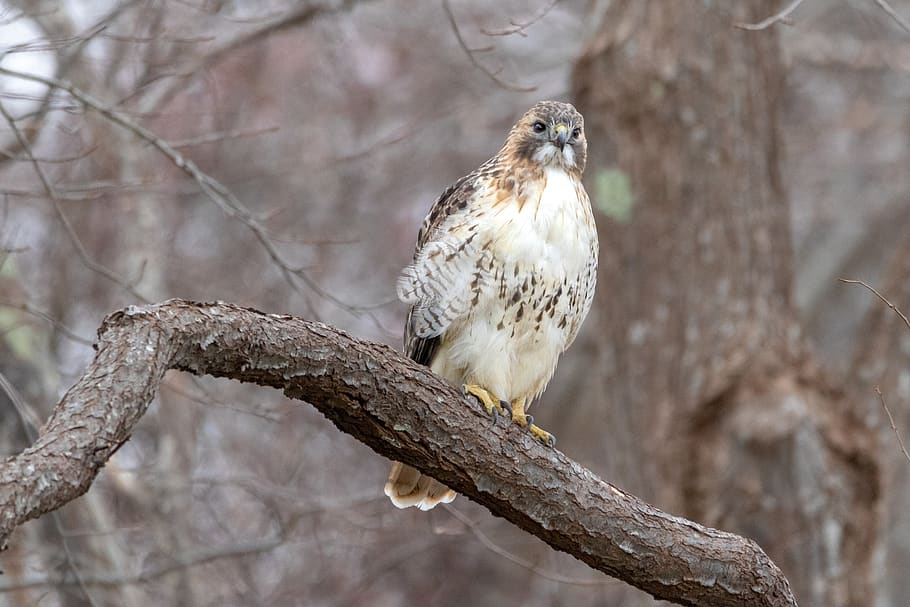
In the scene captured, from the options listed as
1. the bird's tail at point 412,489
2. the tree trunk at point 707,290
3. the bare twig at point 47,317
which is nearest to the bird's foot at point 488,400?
the bird's tail at point 412,489

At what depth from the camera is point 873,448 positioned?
5.59 meters

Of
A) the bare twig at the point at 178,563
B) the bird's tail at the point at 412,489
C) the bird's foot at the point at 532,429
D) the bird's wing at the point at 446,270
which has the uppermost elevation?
the bird's wing at the point at 446,270

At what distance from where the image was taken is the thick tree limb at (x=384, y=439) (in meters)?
2.40

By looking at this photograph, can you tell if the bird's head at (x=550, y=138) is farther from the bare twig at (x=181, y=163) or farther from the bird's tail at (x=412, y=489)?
the bird's tail at (x=412, y=489)

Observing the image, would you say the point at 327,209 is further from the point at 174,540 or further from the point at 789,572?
the point at 789,572

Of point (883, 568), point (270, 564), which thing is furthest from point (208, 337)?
point (270, 564)

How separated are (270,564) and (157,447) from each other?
104 cm

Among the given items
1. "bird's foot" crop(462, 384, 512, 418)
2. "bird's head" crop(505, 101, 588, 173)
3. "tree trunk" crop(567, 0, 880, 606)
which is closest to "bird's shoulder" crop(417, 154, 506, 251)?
"bird's head" crop(505, 101, 588, 173)

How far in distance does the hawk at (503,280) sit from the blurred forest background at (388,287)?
1.22 ft

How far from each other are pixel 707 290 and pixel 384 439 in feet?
9.75

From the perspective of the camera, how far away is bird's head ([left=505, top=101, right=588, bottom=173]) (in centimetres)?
431

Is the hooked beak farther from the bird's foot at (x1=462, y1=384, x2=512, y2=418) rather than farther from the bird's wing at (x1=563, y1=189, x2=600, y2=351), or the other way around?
the bird's foot at (x1=462, y1=384, x2=512, y2=418)

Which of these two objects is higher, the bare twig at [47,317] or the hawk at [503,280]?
the hawk at [503,280]

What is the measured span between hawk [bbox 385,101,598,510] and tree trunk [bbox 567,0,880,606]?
1.65 meters
